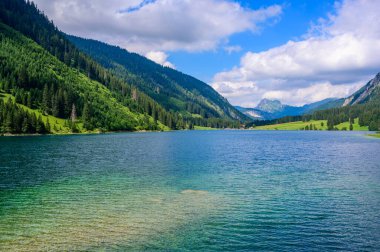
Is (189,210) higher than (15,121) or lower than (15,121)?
lower

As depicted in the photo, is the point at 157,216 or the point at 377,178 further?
the point at 377,178

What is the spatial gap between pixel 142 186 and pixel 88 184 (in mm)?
9730

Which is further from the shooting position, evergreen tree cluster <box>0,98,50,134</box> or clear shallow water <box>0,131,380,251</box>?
evergreen tree cluster <box>0,98,50,134</box>

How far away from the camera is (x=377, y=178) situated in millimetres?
58906

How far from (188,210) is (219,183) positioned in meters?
18.7

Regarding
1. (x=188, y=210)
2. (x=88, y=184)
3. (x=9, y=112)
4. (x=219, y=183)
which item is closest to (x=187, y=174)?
(x=219, y=183)

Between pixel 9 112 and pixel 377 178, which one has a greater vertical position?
pixel 9 112

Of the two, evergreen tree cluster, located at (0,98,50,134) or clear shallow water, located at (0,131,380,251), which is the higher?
evergreen tree cluster, located at (0,98,50,134)

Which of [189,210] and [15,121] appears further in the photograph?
[15,121]

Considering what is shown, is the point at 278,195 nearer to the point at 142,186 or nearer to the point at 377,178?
the point at 142,186

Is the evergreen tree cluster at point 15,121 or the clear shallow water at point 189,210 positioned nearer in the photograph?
the clear shallow water at point 189,210

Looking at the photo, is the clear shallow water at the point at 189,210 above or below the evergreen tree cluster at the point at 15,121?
below

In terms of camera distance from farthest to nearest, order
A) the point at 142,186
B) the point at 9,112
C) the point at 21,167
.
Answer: the point at 9,112, the point at 21,167, the point at 142,186

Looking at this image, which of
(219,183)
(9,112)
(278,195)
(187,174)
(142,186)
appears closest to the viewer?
(278,195)
